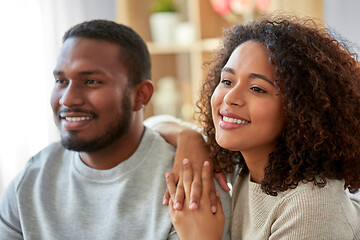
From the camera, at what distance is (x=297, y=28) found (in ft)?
4.07

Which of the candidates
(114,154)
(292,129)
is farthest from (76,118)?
(292,129)

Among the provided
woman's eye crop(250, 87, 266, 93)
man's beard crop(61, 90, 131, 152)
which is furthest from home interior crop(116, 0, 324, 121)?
woman's eye crop(250, 87, 266, 93)

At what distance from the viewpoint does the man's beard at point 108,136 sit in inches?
57.0

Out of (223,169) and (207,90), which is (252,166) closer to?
(223,169)

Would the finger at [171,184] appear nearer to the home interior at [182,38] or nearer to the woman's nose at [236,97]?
the woman's nose at [236,97]

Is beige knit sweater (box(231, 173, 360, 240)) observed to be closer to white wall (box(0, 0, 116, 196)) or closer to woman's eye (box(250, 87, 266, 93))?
woman's eye (box(250, 87, 266, 93))

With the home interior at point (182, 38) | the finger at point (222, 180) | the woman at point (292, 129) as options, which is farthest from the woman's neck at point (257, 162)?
the home interior at point (182, 38)

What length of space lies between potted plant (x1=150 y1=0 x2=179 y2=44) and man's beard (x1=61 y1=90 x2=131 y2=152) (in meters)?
1.91

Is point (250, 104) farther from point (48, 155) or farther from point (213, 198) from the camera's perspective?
point (48, 155)

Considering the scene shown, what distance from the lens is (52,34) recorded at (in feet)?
9.45

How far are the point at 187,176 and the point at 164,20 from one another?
212 centimetres

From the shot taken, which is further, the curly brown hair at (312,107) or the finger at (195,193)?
→ the finger at (195,193)

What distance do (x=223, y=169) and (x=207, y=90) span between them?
26cm

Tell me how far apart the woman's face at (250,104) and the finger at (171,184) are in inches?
9.0
